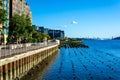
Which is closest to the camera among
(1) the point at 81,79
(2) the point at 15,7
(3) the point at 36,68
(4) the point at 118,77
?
(1) the point at 81,79

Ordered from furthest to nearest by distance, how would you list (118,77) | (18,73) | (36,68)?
(36,68)
(118,77)
(18,73)

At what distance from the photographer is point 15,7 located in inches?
6378

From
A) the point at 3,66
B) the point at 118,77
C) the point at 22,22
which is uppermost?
the point at 22,22

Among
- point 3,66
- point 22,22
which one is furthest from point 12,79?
point 22,22

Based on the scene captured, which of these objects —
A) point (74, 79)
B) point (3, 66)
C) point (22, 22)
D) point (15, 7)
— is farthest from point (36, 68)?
point (15, 7)

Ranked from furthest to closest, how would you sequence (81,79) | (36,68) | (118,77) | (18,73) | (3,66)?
1. (36,68)
2. (118,77)
3. (81,79)
4. (18,73)
5. (3,66)

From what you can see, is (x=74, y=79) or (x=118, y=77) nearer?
(x=74, y=79)

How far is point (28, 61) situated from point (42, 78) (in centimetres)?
580

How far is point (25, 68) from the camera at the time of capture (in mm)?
58531

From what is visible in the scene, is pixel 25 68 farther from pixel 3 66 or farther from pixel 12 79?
pixel 3 66

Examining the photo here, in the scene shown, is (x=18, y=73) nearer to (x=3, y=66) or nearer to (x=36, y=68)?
(x=3, y=66)

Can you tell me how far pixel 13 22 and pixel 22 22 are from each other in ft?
11.2

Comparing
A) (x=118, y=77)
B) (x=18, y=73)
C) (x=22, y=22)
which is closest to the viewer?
(x=18, y=73)

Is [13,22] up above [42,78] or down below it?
above
